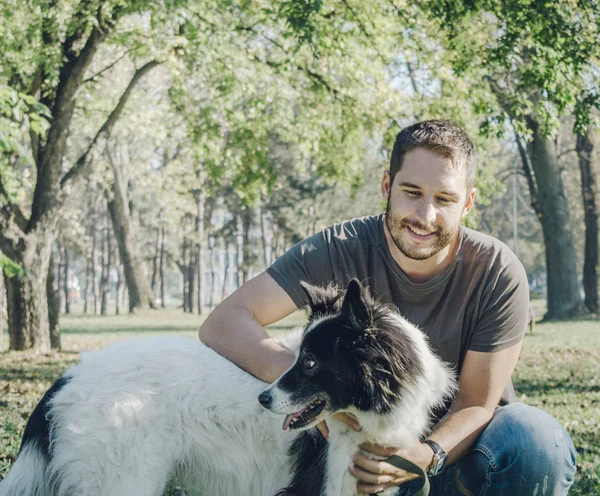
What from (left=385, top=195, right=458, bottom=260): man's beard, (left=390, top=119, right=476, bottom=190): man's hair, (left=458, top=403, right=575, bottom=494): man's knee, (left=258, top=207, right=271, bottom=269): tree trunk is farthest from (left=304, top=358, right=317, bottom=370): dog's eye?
(left=258, top=207, right=271, bottom=269): tree trunk

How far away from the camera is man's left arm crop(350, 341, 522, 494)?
3.05 m

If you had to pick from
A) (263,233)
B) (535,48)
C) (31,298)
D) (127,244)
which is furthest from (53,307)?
(263,233)

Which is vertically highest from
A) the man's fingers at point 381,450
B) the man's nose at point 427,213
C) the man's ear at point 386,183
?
the man's ear at point 386,183

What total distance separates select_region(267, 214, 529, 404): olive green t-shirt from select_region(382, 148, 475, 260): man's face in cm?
20

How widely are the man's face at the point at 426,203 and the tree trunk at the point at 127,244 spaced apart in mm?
A: 28173

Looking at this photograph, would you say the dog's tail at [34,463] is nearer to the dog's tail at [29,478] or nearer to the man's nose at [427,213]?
the dog's tail at [29,478]

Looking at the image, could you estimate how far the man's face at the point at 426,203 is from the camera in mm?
3328

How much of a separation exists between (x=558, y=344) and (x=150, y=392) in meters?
14.5

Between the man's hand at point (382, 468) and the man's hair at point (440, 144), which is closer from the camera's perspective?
the man's hand at point (382, 468)

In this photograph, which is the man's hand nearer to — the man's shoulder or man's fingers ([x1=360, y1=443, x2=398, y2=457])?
man's fingers ([x1=360, y1=443, x2=398, y2=457])

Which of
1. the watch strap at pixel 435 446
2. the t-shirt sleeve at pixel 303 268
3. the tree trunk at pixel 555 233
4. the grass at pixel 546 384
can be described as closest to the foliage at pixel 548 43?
the grass at pixel 546 384

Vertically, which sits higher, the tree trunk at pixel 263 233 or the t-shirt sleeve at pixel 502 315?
the t-shirt sleeve at pixel 502 315

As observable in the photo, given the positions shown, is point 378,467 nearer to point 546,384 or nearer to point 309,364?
point 309,364

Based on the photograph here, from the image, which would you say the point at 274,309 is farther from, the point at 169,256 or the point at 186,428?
the point at 169,256
